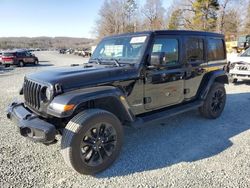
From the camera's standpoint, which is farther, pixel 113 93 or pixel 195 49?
pixel 195 49

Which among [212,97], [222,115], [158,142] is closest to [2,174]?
[158,142]

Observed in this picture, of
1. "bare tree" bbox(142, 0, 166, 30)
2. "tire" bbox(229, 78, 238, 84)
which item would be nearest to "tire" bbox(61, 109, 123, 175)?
"tire" bbox(229, 78, 238, 84)

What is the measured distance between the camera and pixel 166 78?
455cm

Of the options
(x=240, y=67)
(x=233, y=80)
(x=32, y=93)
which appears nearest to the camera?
(x=32, y=93)

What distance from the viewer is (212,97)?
5.75 meters

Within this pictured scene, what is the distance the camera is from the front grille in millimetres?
3635

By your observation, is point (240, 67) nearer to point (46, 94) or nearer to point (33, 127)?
point (46, 94)

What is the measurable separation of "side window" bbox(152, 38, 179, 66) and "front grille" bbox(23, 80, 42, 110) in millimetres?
1988

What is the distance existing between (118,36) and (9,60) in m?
22.2

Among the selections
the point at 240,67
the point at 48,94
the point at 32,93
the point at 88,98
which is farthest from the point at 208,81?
the point at 240,67

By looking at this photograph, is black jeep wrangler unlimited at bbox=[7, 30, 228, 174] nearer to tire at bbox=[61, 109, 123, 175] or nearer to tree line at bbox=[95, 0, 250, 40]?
tire at bbox=[61, 109, 123, 175]

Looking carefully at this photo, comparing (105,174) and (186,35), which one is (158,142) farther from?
(186,35)

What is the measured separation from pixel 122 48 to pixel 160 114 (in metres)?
1.38

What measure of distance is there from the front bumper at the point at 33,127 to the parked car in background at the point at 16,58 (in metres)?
22.5
